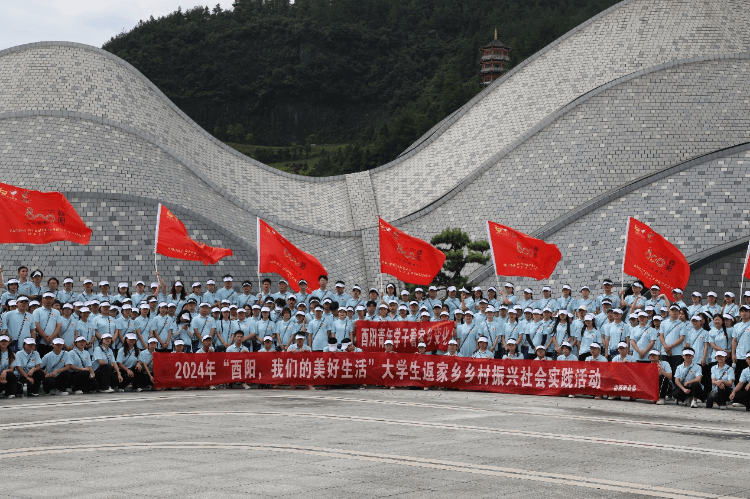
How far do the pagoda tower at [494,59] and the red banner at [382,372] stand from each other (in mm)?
58270

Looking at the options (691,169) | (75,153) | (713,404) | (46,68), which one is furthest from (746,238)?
(46,68)

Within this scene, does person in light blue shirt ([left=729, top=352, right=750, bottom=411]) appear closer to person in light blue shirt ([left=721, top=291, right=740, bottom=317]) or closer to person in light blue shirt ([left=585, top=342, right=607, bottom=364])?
person in light blue shirt ([left=721, top=291, right=740, bottom=317])

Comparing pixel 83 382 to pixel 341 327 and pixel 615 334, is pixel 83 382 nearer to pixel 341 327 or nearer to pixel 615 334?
pixel 341 327

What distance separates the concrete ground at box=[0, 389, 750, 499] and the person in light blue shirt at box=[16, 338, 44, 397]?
47 cm

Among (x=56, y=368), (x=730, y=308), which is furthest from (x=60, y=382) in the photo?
(x=730, y=308)

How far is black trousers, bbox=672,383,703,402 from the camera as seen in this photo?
1616 centimetres

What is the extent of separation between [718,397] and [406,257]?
283 inches

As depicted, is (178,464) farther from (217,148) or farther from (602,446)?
(217,148)

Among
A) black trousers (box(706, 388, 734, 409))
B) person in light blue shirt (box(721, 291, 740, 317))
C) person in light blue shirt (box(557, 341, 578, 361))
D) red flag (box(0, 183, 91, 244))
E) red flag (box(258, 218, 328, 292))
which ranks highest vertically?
red flag (box(0, 183, 91, 244))

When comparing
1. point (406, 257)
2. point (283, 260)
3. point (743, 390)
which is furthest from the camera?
point (406, 257)

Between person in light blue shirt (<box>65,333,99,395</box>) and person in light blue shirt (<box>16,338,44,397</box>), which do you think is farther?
person in light blue shirt (<box>65,333,99,395</box>)

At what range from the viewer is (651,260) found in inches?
761

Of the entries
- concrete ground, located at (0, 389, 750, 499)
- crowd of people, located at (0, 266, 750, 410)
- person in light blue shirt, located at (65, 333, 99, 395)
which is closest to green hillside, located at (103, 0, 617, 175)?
crowd of people, located at (0, 266, 750, 410)

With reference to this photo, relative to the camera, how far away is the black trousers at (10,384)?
51.3 ft
